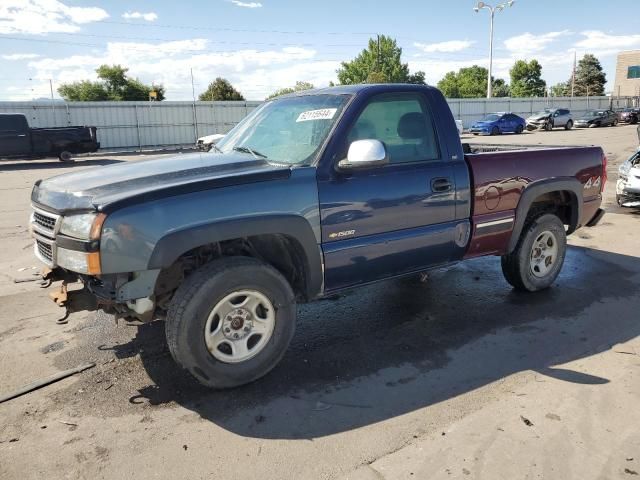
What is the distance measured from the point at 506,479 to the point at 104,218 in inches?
98.9

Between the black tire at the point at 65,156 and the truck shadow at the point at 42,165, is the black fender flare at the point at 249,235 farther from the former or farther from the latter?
the black tire at the point at 65,156

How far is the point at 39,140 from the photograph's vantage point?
795 inches

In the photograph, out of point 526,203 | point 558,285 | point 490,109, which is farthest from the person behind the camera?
point 490,109

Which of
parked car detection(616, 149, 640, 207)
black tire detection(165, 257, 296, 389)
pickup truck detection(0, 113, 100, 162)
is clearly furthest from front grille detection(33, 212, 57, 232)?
pickup truck detection(0, 113, 100, 162)

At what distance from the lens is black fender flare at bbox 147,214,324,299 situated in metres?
3.02

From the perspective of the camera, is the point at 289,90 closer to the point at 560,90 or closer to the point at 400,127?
the point at 400,127

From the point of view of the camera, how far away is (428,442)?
9.39 ft

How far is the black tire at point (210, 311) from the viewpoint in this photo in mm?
3199

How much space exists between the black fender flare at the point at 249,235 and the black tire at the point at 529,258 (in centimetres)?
238

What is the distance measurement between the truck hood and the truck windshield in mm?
208

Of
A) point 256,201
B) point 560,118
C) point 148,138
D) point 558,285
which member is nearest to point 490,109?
point 560,118

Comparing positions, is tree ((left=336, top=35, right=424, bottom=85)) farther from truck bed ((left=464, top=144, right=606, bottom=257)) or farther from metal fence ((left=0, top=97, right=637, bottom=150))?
truck bed ((left=464, top=144, right=606, bottom=257))

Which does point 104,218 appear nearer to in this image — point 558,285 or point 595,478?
point 595,478

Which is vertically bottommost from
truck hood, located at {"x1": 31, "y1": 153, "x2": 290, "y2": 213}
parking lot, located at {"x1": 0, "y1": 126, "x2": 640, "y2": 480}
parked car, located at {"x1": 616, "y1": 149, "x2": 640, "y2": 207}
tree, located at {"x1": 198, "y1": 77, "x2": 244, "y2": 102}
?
parking lot, located at {"x1": 0, "y1": 126, "x2": 640, "y2": 480}
